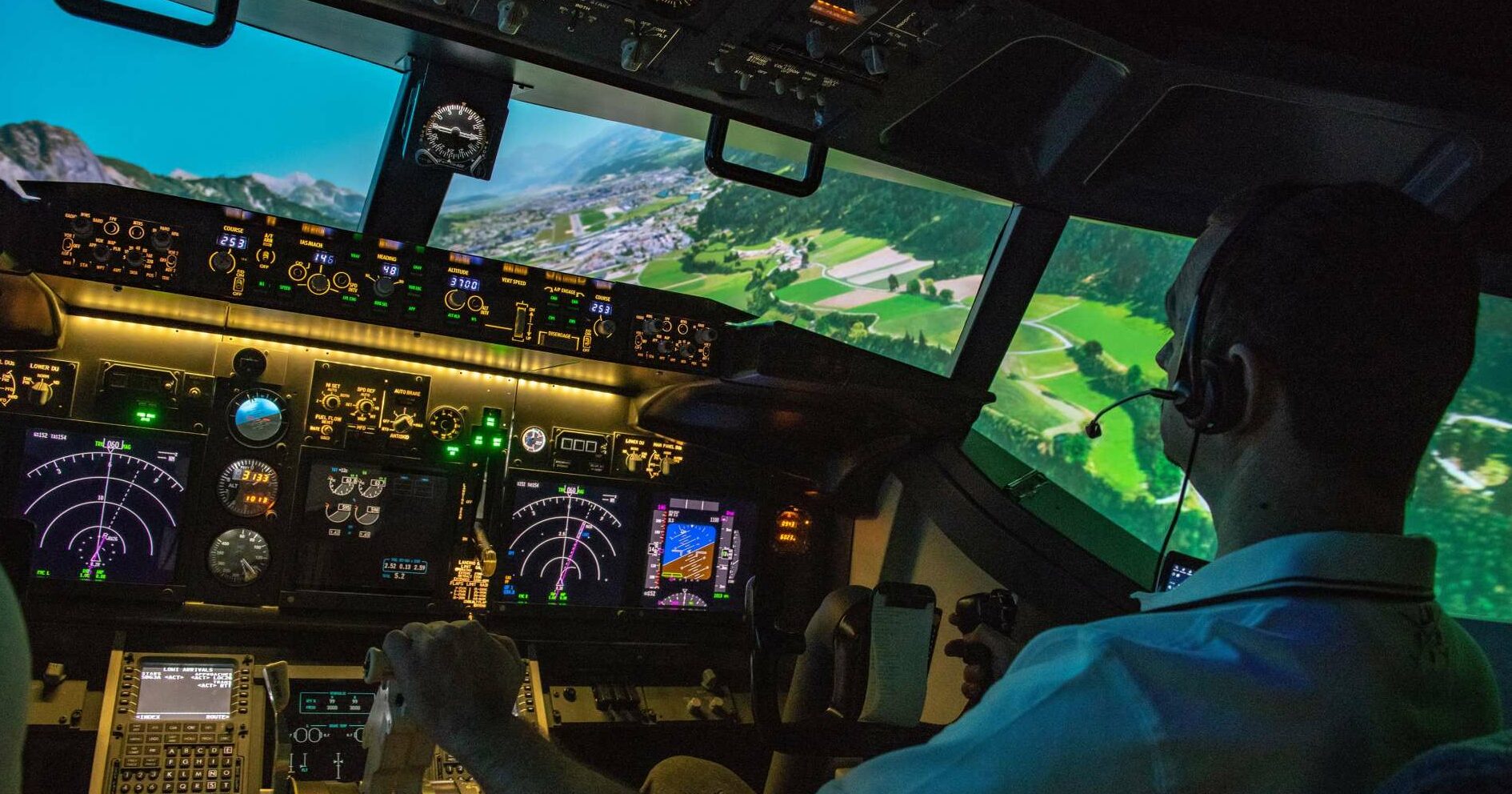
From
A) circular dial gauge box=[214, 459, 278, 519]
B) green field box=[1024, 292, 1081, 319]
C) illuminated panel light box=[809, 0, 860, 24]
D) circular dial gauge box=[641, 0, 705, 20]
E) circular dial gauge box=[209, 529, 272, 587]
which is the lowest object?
circular dial gauge box=[209, 529, 272, 587]

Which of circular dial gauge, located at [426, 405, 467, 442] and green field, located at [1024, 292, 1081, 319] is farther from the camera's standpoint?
green field, located at [1024, 292, 1081, 319]

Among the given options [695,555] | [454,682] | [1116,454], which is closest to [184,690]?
[695,555]

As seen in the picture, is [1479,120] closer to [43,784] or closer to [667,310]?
[667,310]

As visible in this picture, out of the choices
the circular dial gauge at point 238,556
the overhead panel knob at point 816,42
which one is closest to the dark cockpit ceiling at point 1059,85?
the overhead panel knob at point 816,42

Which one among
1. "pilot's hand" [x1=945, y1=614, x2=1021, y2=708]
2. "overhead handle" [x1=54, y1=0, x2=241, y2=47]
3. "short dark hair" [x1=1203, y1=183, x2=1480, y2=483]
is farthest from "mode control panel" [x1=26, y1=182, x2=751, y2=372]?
"short dark hair" [x1=1203, y1=183, x2=1480, y2=483]

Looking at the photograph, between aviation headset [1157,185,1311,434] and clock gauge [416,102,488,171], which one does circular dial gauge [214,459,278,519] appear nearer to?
clock gauge [416,102,488,171]

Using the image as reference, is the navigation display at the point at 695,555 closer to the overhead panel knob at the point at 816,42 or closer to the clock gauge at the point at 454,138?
the clock gauge at the point at 454,138

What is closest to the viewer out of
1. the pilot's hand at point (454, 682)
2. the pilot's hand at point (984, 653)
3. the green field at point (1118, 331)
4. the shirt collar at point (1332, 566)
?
the shirt collar at point (1332, 566)
